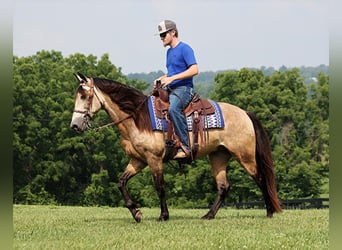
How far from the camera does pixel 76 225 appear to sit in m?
10.0

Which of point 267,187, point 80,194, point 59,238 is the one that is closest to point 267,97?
point 80,194

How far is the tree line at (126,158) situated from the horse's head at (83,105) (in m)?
30.5

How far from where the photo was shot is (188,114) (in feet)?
34.6

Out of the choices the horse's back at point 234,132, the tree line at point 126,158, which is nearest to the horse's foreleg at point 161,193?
the horse's back at point 234,132

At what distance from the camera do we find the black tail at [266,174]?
11.1m

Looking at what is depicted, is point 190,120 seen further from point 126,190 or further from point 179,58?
point 126,190

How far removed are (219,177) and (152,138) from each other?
66.6 inches

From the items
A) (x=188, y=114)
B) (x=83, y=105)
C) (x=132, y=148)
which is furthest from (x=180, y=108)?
(x=83, y=105)

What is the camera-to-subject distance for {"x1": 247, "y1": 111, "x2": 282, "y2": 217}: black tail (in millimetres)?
11133

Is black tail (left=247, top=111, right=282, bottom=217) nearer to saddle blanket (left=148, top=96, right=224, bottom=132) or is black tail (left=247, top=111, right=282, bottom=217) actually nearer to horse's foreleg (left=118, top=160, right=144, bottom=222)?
saddle blanket (left=148, top=96, right=224, bottom=132)

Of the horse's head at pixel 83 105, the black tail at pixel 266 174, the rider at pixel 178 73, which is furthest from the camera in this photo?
the black tail at pixel 266 174

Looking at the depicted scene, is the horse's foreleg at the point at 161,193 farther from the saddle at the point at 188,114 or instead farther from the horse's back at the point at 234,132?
the horse's back at the point at 234,132

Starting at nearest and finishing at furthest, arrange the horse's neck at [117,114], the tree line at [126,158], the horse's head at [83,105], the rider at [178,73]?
the horse's head at [83,105] → the rider at [178,73] → the horse's neck at [117,114] → the tree line at [126,158]

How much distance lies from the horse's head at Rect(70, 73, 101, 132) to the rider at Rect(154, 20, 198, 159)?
1.24 metres
